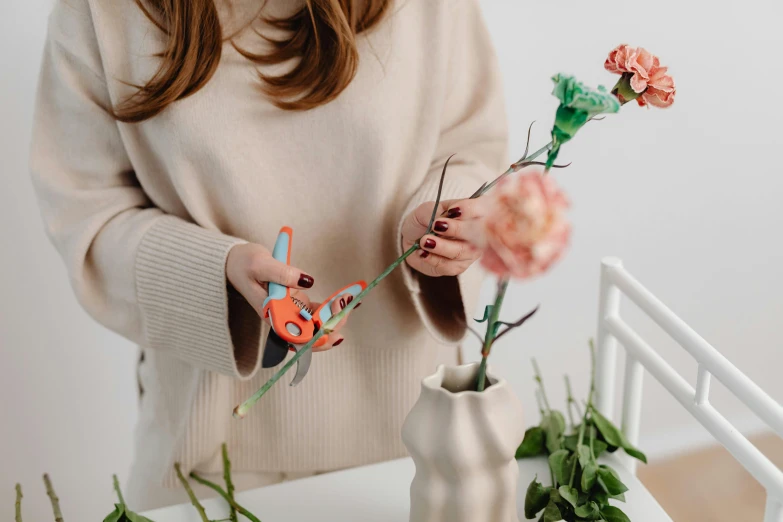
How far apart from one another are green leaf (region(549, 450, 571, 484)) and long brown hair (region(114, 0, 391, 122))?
1.23 ft

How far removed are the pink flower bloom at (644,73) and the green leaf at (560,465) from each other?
0.33 meters

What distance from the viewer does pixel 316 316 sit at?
494mm

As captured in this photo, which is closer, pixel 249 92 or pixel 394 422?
pixel 249 92

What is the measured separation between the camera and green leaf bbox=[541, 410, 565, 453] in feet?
2.09

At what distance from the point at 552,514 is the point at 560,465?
2.2 inches

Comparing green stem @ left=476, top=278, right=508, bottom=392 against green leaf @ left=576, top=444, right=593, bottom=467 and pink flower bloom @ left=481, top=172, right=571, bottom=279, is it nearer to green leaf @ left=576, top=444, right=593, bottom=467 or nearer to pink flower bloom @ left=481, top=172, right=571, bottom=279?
pink flower bloom @ left=481, top=172, right=571, bottom=279

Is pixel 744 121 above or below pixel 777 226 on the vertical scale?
above

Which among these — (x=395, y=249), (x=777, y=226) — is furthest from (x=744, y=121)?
(x=395, y=249)

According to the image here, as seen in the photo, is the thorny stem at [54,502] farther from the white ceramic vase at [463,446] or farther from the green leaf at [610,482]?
the green leaf at [610,482]

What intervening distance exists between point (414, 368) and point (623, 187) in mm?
575

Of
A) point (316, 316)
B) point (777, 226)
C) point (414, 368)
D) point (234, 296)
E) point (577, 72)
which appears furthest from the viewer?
point (777, 226)

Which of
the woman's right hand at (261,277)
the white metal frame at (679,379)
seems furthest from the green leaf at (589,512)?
the woman's right hand at (261,277)

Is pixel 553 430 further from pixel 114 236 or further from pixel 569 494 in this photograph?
pixel 114 236

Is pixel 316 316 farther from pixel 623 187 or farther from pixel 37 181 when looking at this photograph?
pixel 623 187
